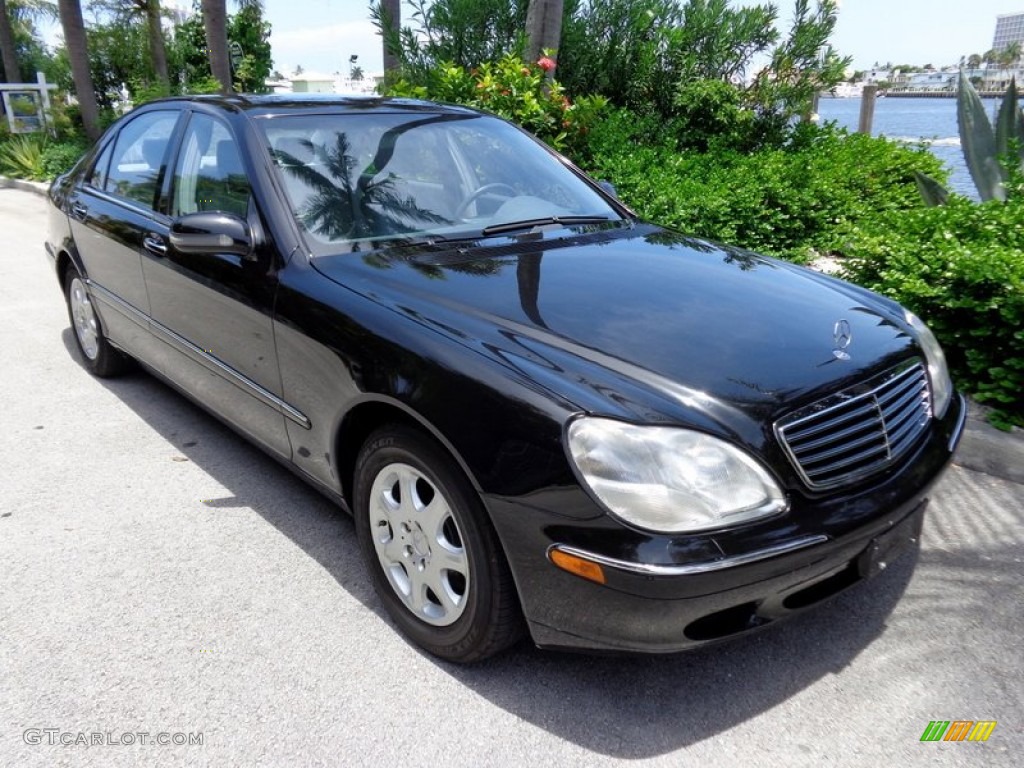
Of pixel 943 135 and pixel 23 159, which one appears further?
pixel 23 159

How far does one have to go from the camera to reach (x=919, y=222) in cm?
497

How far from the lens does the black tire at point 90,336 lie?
4.89 metres

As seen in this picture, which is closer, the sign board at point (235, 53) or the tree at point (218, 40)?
the tree at point (218, 40)

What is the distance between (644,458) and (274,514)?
1.98 m

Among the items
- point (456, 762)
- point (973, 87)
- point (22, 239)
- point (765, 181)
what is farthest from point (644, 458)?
point (22, 239)

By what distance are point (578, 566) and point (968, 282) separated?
9.56 feet

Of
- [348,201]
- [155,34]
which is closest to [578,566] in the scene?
[348,201]

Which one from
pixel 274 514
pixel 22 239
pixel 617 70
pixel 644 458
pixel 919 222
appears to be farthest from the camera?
pixel 22 239

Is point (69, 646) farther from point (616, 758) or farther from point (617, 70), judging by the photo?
point (617, 70)

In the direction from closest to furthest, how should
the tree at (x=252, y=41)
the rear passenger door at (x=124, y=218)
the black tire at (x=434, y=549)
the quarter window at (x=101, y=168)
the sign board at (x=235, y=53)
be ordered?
the black tire at (x=434, y=549)
the rear passenger door at (x=124, y=218)
the quarter window at (x=101, y=168)
the tree at (x=252, y=41)
the sign board at (x=235, y=53)

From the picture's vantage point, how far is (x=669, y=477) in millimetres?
2045

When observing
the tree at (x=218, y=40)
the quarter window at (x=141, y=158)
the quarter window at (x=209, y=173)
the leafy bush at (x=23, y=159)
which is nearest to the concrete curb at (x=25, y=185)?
the leafy bush at (x=23, y=159)

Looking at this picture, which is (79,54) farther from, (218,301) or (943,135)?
(218,301)

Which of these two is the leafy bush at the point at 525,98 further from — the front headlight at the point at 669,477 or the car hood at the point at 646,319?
the front headlight at the point at 669,477
